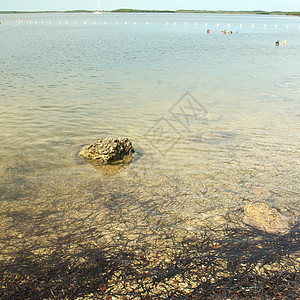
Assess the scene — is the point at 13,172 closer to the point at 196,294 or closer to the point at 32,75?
the point at 196,294

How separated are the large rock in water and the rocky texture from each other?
128 inches

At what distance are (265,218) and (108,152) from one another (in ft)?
12.5

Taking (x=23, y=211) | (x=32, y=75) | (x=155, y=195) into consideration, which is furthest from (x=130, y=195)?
(x=32, y=75)

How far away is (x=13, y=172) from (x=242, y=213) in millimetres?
4820

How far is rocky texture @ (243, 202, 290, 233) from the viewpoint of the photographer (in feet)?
15.4

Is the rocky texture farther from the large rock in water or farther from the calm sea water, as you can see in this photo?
the large rock in water

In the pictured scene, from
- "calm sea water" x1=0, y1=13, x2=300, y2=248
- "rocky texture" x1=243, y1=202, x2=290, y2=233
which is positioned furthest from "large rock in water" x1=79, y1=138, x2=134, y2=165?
"rocky texture" x1=243, y1=202, x2=290, y2=233

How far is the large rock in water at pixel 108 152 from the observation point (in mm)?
7250

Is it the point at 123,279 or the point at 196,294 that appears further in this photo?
the point at 123,279

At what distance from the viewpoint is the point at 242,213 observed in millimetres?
5156

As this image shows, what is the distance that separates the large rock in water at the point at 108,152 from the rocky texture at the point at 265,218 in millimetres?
3242

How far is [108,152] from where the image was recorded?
723 centimetres

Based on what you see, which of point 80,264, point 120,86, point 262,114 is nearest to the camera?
point 80,264

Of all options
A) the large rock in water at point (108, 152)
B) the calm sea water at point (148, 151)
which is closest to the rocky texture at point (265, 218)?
the calm sea water at point (148, 151)
